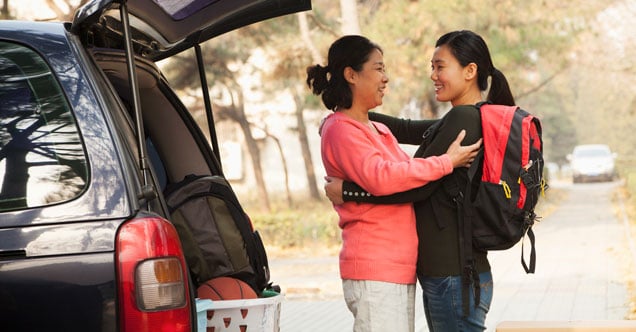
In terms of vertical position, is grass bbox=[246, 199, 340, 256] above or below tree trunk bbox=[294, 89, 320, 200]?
below

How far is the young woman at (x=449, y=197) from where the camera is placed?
405 centimetres

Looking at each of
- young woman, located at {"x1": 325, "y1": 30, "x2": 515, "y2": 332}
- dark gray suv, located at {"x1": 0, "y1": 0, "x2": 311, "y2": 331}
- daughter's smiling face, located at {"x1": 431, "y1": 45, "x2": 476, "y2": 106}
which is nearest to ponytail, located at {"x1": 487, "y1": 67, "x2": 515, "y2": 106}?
young woman, located at {"x1": 325, "y1": 30, "x2": 515, "y2": 332}

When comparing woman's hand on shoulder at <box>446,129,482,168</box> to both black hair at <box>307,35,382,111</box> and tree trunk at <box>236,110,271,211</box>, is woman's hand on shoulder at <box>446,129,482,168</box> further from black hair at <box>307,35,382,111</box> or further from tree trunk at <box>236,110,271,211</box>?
tree trunk at <box>236,110,271,211</box>

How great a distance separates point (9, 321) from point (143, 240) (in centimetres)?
43

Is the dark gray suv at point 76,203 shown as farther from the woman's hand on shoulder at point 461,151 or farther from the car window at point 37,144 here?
the woman's hand on shoulder at point 461,151

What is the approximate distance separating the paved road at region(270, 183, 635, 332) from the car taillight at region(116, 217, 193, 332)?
5.96 m

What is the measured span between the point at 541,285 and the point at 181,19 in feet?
29.5

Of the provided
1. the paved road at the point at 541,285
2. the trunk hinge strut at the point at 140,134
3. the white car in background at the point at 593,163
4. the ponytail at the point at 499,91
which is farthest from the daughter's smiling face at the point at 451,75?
the white car in background at the point at 593,163

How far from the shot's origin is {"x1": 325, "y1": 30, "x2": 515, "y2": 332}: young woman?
405 cm

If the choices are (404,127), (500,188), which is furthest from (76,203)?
(404,127)

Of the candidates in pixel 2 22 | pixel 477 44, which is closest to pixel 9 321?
pixel 2 22

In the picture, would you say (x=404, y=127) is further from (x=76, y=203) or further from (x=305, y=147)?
(x=305, y=147)

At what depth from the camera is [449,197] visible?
4.10 metres

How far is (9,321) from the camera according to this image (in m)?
2.96
